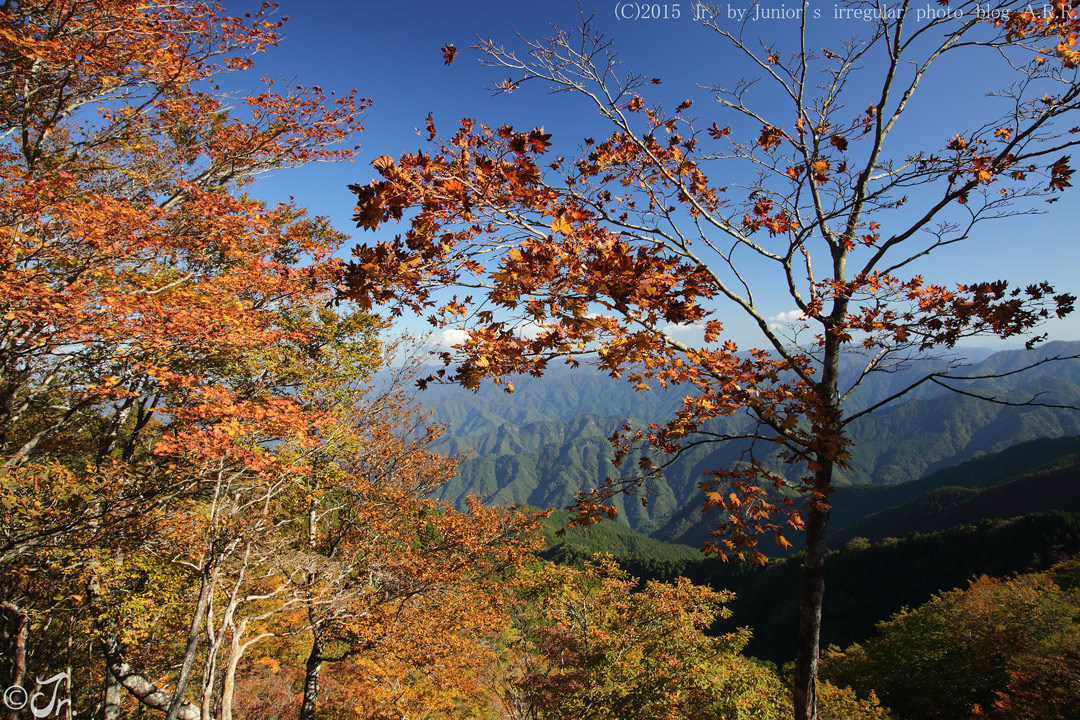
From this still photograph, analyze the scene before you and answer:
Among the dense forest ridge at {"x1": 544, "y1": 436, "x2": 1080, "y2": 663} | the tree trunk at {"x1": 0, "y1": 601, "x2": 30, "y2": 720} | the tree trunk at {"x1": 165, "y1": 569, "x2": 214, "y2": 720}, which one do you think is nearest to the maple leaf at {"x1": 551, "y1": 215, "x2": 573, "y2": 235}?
the tree trunk at {"x1": 165, "y1": 569, "x2": 214, "y2": 720}

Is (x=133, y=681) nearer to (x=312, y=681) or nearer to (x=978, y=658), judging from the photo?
(x=312, y=681)

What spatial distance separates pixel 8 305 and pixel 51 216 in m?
1.47

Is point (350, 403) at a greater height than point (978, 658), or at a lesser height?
greater

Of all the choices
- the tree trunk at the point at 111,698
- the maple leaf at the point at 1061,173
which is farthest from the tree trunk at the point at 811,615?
the tree trunk at the point at 111,698

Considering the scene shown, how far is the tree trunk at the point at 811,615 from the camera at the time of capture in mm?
3801

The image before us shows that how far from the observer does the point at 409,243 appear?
297 centimetres

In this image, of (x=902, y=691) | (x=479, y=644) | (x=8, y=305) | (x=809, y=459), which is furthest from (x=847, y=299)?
(x=902, y=691)

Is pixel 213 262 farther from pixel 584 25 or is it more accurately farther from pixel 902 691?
pixel 902 691

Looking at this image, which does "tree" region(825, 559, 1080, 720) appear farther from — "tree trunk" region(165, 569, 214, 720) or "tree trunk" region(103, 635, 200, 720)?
"tree trunk" region(103, 635, 200, 720)

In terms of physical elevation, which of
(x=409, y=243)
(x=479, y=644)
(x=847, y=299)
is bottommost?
(x=479, y=644)

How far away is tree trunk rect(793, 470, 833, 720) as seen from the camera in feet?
12.5

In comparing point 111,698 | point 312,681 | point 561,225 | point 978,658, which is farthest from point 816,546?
point 978,658

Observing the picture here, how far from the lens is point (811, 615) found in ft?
12.7

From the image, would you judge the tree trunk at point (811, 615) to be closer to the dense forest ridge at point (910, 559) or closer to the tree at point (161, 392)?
the tree at point (161, 392)
